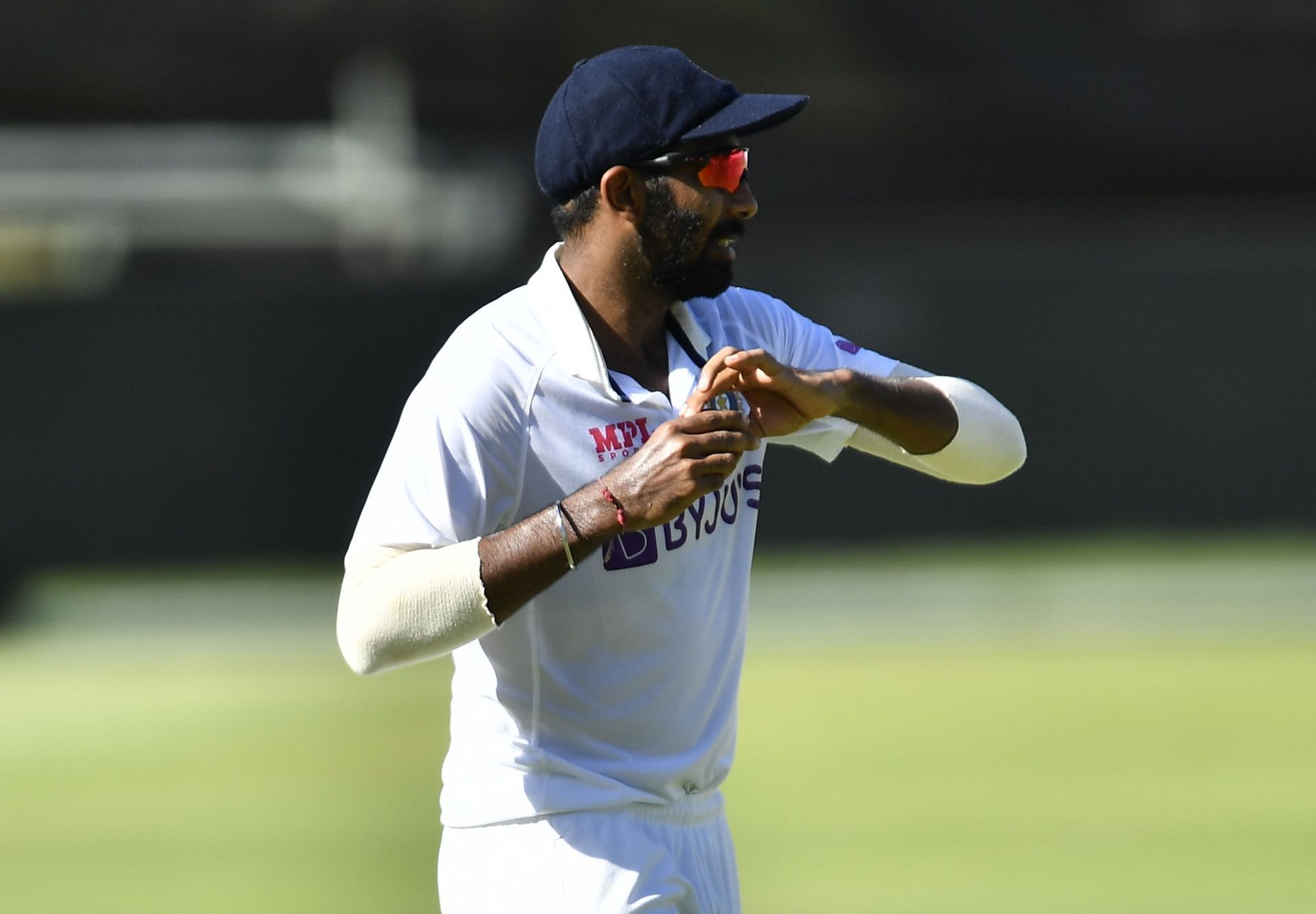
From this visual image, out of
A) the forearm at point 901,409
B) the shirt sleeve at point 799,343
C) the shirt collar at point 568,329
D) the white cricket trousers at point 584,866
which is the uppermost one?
the shirt sleeve at point 799,343

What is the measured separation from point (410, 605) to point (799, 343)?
1104mm

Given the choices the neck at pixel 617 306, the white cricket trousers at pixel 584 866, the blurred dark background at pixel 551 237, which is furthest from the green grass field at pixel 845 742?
the neck at pixel 617 306

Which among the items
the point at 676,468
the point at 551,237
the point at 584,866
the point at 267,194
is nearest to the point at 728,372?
the point at 676,468

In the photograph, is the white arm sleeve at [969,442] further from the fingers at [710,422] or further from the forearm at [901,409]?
the fingers at [710,422]

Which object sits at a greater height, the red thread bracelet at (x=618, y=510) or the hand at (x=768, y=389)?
the hand at (x=768, y=389)

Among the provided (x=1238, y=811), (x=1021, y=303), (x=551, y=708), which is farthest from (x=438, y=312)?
(x=551, y=708)

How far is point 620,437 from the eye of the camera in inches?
133

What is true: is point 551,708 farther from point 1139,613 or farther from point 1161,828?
point 1139,613

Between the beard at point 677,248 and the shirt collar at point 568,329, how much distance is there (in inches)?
5.8

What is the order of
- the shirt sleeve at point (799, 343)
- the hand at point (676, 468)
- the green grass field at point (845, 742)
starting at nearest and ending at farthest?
the hand at point (676, 468) < the shirt sleeve at point (799, 343) < the green grass field at point (845, 742)

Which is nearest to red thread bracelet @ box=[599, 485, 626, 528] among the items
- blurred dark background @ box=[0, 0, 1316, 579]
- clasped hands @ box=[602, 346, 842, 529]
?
clasped hands @ box=[602, 346, 842, 529]

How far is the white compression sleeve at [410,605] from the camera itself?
10.1ft

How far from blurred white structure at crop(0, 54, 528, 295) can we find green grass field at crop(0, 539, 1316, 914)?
18.0ft

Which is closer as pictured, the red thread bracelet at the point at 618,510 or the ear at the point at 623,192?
the red thread bracelet at the point at 618,510
